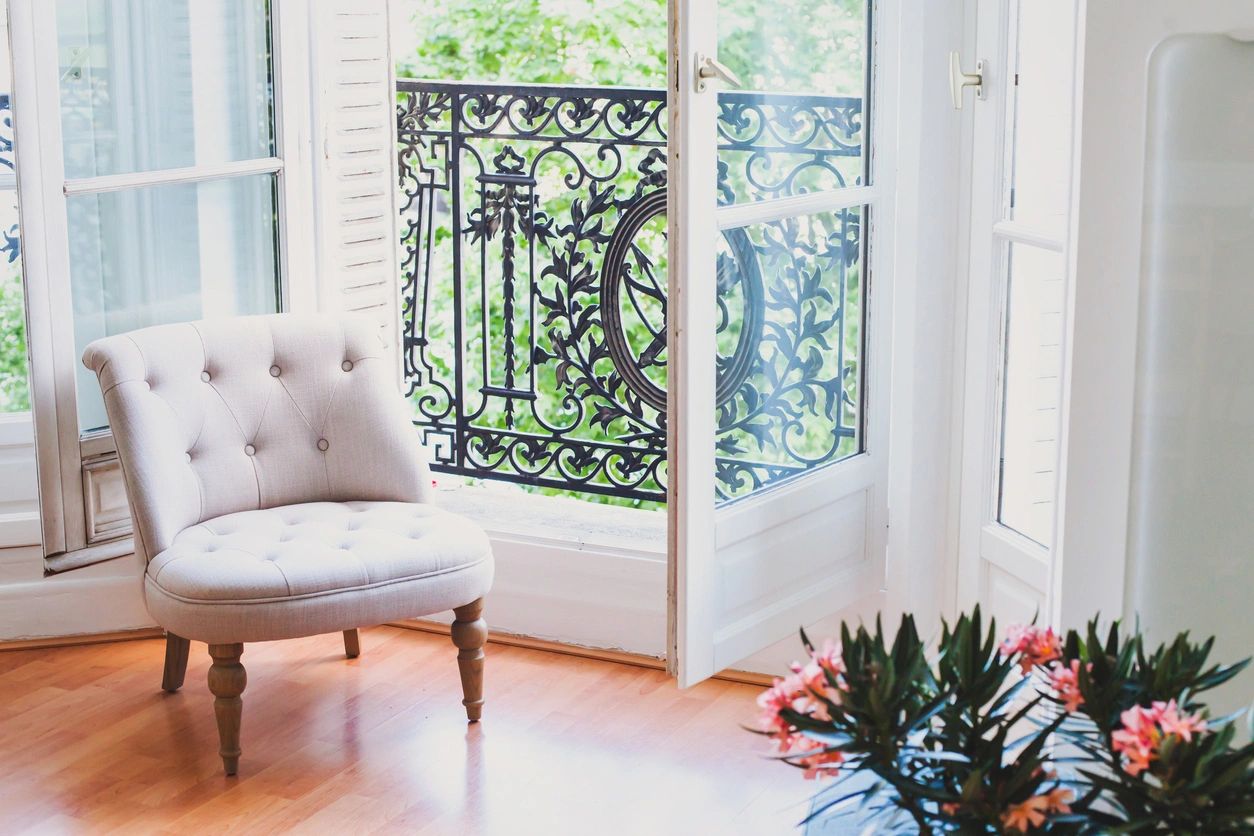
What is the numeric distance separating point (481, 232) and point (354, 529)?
4.75 feet

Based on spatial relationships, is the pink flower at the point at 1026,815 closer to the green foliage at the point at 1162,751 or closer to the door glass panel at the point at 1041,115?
the green foliage at the point at 1162,751

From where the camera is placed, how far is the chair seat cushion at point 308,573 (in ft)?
8.51

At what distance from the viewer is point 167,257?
3154 mm

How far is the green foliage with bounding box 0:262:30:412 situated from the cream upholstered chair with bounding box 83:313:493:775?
0.83 meters

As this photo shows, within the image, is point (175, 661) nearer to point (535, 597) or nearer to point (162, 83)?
point (535, 597)

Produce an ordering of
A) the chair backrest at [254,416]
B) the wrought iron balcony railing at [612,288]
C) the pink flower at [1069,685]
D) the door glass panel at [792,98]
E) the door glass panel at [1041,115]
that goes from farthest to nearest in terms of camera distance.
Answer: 1. the chair backrest at [254,416]
2. the wrought iron balcony railing at [612,288]
3. the door glass panel at [792,98]
4. the door glass panel at [1041,115]
5. the pink flower at [1069,685]

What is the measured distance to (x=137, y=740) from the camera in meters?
2.84

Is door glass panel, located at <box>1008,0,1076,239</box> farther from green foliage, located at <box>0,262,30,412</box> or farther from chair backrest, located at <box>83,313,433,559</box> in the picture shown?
green foliage, located at <box>0,262,30,412</box>

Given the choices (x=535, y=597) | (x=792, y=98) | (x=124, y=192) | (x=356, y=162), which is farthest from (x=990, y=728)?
(x=356, y=162)

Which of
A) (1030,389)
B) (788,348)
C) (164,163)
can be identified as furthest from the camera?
(164,163)

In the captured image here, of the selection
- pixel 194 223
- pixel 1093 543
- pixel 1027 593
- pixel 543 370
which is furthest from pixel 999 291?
pixel 543 370

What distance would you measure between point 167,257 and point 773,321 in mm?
1386

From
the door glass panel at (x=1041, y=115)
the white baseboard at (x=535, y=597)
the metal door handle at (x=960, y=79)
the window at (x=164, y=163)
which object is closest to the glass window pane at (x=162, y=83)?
the window at (x=164, y=163)

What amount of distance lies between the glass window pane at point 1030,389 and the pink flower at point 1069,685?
53.0 inches
